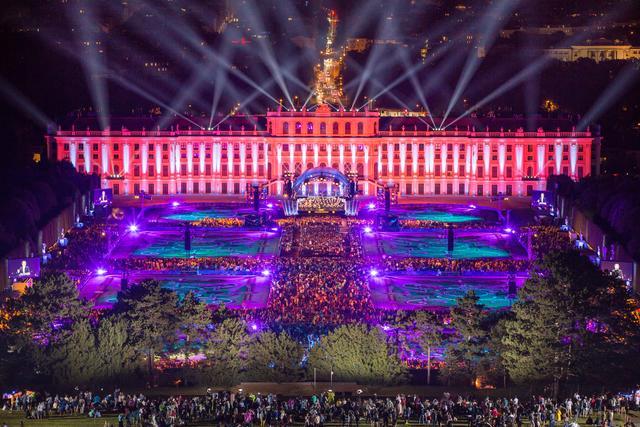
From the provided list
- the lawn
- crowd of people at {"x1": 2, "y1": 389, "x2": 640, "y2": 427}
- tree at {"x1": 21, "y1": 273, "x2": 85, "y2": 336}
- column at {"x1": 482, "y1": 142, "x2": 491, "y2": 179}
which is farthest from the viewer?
column at {"x1": 482, "y1": 142, "x2": 491, "y2": 179}

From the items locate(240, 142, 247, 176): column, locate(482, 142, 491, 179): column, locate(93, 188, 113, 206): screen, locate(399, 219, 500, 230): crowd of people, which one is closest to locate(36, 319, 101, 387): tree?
locate(399, 219, 500, 230): crowd of people

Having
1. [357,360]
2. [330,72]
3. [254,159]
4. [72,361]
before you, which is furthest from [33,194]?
[330,72]

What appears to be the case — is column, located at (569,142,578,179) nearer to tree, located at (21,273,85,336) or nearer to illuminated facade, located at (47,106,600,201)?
illuminated facade, located at (47,106,600,201)

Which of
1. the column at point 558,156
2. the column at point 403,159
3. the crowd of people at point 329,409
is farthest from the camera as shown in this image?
the column at point 403,159

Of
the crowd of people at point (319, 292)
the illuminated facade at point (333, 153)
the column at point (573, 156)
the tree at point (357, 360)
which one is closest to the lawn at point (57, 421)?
the tree at point (357, 360)

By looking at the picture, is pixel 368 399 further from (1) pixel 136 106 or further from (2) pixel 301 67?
(2) pixel 301 67

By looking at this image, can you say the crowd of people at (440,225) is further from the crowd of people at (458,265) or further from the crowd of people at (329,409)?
the crowd of people at (329,409)
